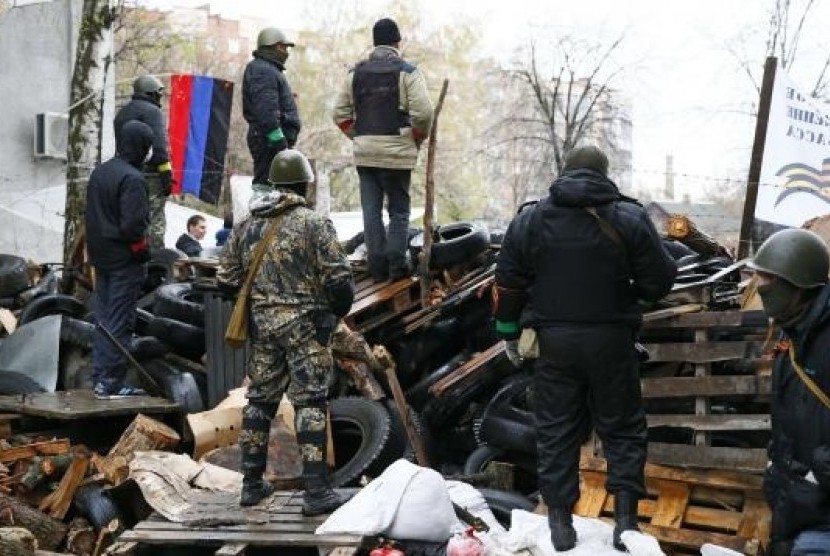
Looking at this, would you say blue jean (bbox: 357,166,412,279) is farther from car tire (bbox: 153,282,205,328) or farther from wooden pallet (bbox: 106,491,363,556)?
wooden pallet (bbox: 106,491,363,556)

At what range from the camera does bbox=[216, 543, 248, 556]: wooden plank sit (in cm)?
580

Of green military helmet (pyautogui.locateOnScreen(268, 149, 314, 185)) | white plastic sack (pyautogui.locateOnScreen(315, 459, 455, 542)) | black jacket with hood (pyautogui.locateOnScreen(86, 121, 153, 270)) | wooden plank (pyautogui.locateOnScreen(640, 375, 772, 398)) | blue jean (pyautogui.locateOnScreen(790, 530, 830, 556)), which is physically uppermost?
green military helmet (pyautogui.locateOnScreen(268, 149, 314, 185))

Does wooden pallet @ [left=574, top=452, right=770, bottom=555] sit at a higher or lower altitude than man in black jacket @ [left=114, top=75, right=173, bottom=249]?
lower

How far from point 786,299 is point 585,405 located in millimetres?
1289

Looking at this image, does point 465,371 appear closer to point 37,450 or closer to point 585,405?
point 585,405

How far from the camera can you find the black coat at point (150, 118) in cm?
1024

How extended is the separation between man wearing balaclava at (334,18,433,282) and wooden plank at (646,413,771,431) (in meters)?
3.16

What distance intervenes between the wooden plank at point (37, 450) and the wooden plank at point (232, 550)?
270 cm

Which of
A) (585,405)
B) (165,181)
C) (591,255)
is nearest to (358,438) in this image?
(585,405)

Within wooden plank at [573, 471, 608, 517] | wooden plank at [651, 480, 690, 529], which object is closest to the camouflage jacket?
wooden plank at [573, 471, 608, 517]

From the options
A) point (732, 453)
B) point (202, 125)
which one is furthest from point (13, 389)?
point (202, 125)

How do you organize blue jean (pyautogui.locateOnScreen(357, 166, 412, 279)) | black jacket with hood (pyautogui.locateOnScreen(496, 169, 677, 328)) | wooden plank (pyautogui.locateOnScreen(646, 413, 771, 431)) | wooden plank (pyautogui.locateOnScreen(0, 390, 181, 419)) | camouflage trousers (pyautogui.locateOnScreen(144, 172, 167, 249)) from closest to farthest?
black jacket with hood (pyautogui.locateOnScreen(496, 169, 677, 328)) → wooden plank (pyautogui.locateOnScreen(646, 413, 771, 431)) → wooden plank (pyautogui.locateOnScreen(0, 390, 181, 419)) → blue jean (pyautogui.locateOnScreen(357, 166, 412, 279)) → camouflage trousers (pyautogui.locateOnScreen(144, 172, 167, 249))

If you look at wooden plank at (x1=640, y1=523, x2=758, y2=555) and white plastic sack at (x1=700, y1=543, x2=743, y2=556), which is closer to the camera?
white plastic sack at (x1=700, y1=543, x2=743, y2=556)

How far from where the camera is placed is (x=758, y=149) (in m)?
9.32
